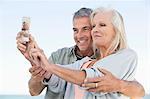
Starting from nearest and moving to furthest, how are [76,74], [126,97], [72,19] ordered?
[76,74] < [126,97] < [72,19]

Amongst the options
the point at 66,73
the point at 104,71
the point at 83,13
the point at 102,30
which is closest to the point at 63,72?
the point at 66,73

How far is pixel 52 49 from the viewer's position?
1.33 meters

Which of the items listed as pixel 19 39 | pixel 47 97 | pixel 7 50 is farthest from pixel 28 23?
pixel 47 97

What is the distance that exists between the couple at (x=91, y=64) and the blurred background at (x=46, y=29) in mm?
45

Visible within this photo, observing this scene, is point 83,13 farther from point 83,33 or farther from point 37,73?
point 37,73

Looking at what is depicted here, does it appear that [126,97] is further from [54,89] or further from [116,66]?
[54,89]

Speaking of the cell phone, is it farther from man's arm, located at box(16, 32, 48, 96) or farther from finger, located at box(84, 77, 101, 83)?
finger, located at box(84, 77, 101, 83)

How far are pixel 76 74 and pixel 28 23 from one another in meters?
0.34

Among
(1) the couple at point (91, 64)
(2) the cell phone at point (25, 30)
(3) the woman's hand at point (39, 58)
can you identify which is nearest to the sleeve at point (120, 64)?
(1) the couple at point (91, 64)

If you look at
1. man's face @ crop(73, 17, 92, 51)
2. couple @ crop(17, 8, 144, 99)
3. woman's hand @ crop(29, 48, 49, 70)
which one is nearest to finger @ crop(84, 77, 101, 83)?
couple @ crop(17, 8, 144, 99)

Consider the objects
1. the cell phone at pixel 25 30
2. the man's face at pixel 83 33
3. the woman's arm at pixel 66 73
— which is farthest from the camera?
the man's face at pixel 83 33

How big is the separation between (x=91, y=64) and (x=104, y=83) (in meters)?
0.11

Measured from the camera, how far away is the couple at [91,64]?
3.47 ft

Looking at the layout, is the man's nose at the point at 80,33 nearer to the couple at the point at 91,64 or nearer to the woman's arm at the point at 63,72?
the couple at the point at 91,64
